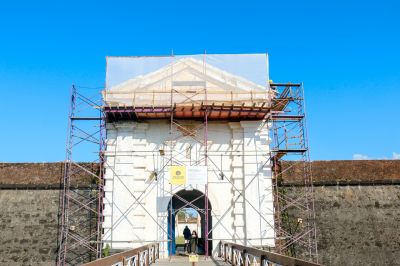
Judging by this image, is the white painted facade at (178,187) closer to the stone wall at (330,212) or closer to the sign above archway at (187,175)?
the sign above archway at (187,175)

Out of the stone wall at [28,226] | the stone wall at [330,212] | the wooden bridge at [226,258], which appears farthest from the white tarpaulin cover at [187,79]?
the wooden bridge at [226,258]

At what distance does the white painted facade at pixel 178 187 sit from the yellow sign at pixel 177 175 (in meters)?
0.56

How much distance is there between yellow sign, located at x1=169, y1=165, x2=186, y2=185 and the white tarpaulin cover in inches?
80.8

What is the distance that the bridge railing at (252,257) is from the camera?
526cm

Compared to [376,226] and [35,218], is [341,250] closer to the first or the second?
[376,226]

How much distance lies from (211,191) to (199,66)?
4.06 m

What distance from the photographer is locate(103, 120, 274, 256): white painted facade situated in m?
12.9

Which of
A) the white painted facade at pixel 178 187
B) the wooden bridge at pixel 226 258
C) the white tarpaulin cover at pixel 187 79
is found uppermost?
the white tarpaulin cover at pixel 187 79

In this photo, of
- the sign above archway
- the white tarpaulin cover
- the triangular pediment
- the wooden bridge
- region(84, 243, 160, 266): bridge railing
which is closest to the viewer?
the wooden bridge

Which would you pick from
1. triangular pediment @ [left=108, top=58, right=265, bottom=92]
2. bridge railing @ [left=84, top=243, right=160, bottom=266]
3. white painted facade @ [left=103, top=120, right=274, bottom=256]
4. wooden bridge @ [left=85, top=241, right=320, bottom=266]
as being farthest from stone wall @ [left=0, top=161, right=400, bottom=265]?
bridge railing @ [left=84, top=243, right=160, bottom=266]

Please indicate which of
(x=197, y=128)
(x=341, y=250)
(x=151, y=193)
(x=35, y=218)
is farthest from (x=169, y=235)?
(x=341, y=250)

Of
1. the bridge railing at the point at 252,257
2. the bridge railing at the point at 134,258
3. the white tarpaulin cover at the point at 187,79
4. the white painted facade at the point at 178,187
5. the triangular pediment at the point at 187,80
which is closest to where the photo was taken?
the bridge railing at the point at 252,257

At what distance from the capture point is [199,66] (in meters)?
13.9

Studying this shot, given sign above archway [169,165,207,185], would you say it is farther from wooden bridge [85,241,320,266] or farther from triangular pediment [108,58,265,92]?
triangular pediment [108,58,265,92]
